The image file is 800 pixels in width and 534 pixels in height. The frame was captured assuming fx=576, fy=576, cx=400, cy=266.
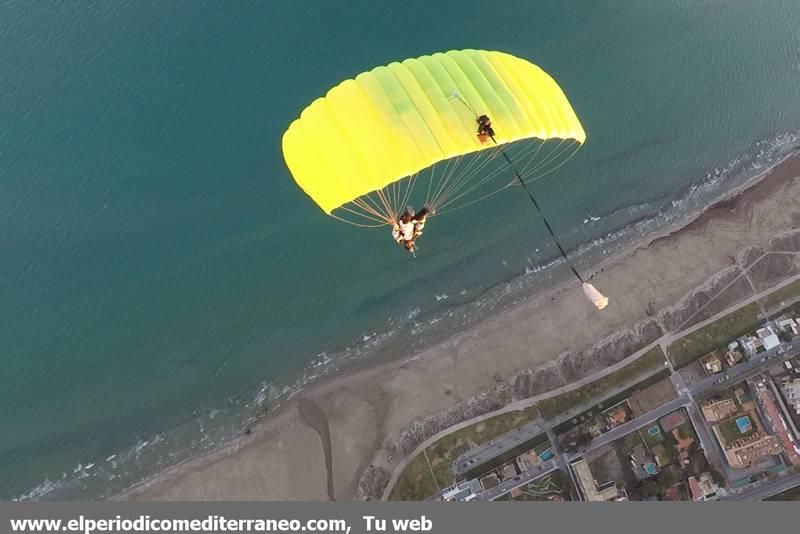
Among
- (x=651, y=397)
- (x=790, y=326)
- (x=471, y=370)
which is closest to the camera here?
(x=651, y=397)

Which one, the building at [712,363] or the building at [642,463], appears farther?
the building at [712,363]

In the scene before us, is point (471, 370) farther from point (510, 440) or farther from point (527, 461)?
point (527, 461)

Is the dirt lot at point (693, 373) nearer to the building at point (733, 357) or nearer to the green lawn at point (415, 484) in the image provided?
the building at point (733, 357)

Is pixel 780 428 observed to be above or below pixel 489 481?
below

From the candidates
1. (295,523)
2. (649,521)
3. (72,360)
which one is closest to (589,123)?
(649,521)

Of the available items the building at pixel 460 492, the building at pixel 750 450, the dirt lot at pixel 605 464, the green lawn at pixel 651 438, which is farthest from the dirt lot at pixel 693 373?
the building at pixel 460 492

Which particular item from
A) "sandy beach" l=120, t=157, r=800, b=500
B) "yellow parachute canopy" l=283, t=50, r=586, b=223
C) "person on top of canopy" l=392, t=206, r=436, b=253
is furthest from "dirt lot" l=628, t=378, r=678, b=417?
"yellow parachute canopy" l=283, t=50, r=586, b=223

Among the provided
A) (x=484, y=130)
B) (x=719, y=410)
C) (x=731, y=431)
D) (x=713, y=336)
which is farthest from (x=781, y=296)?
(x=484, y=130)
